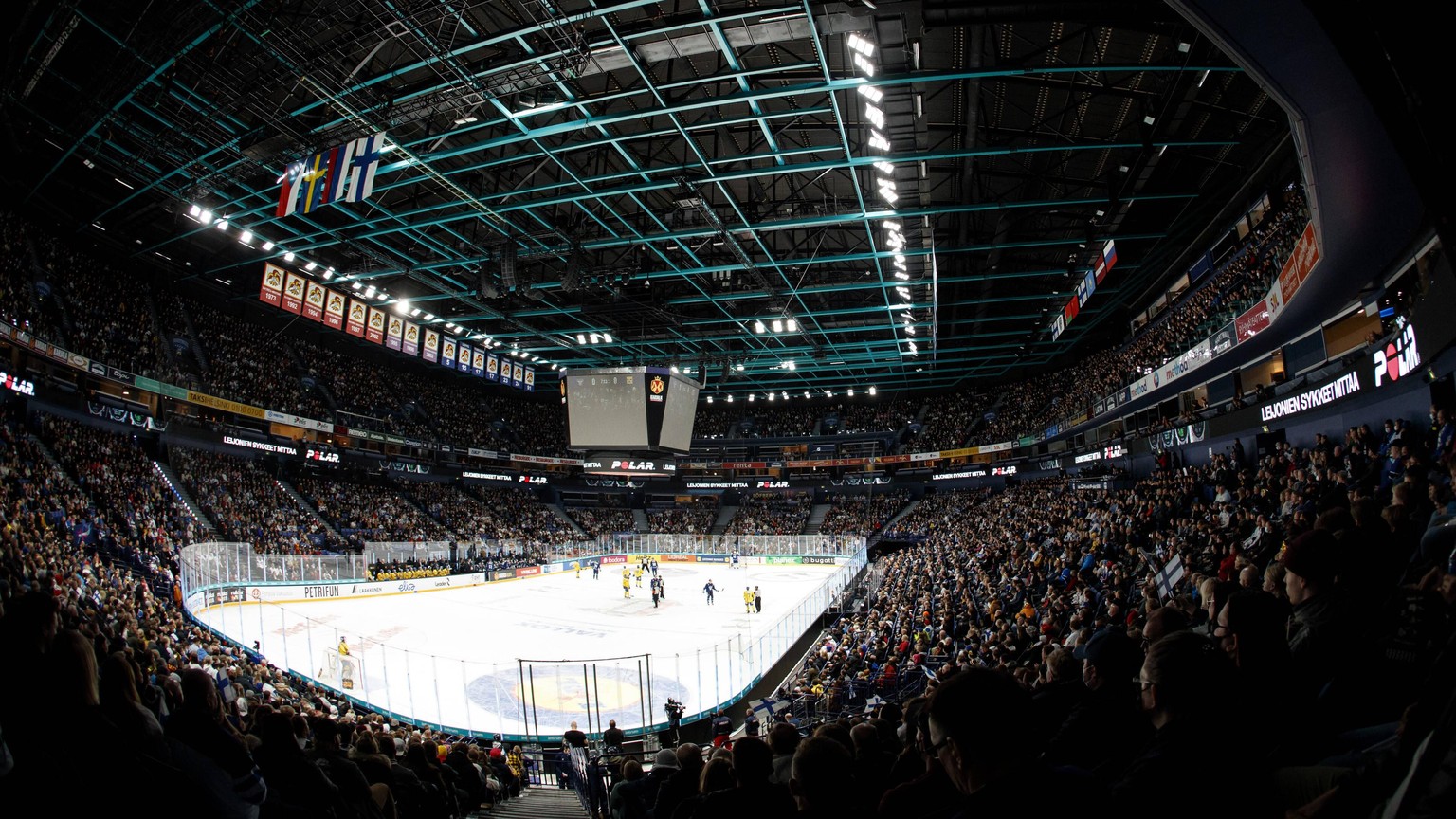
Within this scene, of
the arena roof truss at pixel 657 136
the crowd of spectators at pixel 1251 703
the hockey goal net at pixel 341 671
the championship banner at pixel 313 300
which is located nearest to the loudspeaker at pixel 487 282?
the arena roof truss at pixel 657 136

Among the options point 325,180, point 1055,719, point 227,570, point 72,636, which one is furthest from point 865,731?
point 227,570

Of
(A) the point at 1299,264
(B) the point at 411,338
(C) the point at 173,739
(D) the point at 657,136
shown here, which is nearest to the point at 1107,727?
(C) the point at 173,739

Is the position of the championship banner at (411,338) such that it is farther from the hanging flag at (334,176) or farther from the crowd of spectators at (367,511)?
the hanging flag at (334,176)

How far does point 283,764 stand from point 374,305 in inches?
1171

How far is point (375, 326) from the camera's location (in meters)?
27.6

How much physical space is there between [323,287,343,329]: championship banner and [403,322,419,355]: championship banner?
3.57 meters

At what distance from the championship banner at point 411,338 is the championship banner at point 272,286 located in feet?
20.7

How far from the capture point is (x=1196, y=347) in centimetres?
1919

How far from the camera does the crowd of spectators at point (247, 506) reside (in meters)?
28.5

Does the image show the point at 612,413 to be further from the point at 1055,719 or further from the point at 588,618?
the point at 1055,719

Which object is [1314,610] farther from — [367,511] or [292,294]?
[367,511]

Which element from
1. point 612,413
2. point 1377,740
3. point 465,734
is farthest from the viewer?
point 612,413

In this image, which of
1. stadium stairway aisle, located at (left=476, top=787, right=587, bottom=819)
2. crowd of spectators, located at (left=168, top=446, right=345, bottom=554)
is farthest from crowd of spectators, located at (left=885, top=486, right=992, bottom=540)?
stadium stairway aisle, located at (left=476, top=787, right=587, bottom=819)

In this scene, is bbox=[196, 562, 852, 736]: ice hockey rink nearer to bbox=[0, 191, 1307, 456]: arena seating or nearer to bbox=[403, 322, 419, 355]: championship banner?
bbox=[403, 322, 419, 355]: championship banner
